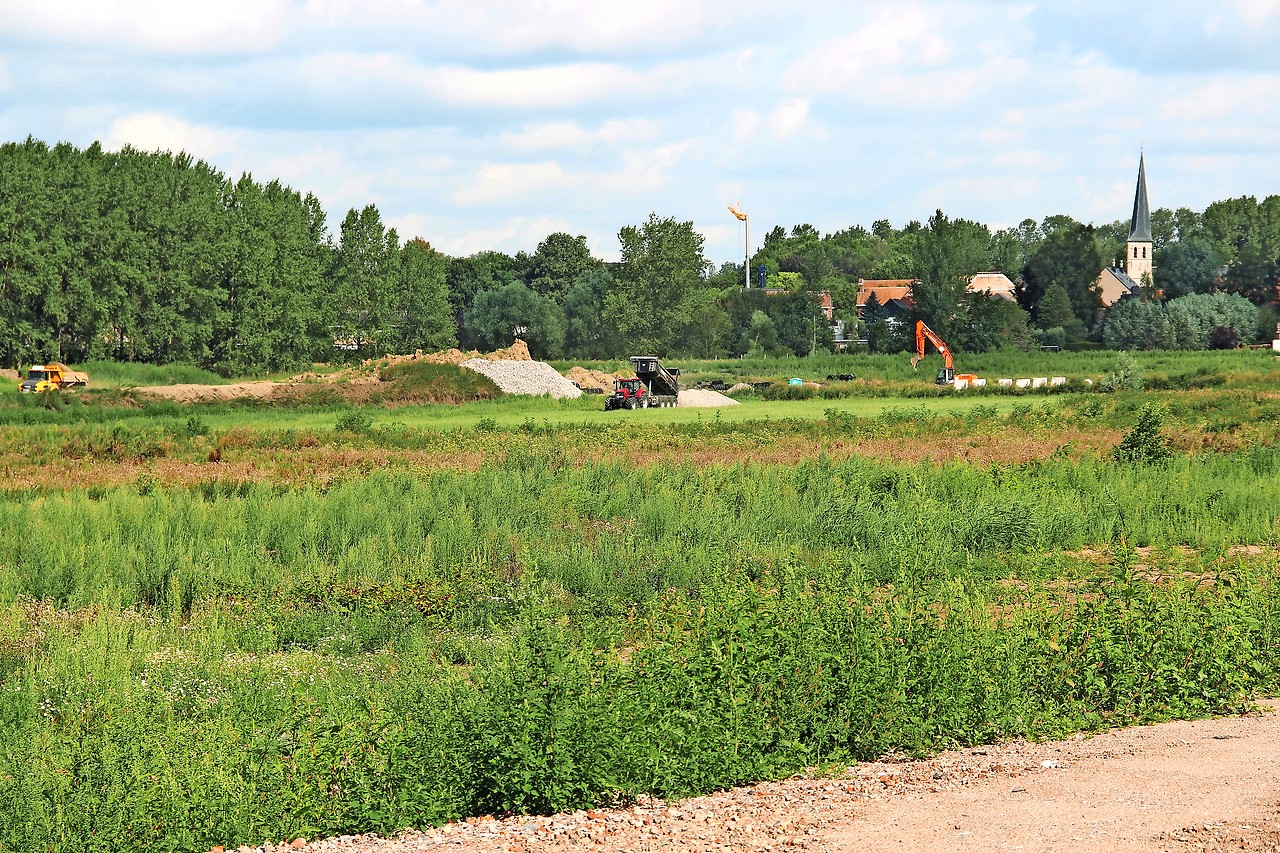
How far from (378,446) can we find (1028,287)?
104010mm

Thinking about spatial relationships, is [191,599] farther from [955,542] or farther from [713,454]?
[713,454]

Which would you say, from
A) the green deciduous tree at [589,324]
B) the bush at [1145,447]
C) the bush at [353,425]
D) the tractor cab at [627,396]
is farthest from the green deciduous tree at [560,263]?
the bush at [1145,447]

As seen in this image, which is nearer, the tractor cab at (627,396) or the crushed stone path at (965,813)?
the crushed stone path at (965,813)

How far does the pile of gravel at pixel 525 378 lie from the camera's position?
2699 inches

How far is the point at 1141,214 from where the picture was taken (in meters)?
170

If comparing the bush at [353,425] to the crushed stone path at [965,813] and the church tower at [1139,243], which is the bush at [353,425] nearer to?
the crushed stone path at [965,813]

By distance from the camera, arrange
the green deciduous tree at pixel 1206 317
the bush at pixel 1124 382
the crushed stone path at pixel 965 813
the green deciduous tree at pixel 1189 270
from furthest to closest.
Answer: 1. the green deciduous tree at pixel 1189 270
2. the green deciduous tree at pixel 1206 317
3. the bush at pixel 1124 382
4. the crushed stone path at pixel 965 813

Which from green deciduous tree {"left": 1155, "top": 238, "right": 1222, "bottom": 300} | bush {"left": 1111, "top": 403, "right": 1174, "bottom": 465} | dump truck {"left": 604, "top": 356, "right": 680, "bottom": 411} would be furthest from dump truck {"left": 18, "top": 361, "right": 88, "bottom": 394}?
green deciduous tree {"left": 1155, "top": 238, "right": 1222, "bottom": 300}

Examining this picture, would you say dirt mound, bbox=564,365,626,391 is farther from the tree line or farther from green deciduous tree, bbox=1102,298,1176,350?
green deciduous tree, bbox=1102,298,1176,350

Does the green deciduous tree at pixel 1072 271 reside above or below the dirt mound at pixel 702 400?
above

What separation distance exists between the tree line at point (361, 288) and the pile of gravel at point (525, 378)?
20.1m

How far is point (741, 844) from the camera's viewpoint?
9.23m

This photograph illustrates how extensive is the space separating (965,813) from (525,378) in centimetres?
6053

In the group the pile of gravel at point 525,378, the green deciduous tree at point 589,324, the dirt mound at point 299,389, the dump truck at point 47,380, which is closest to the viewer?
the dirt mound at point 299,389
